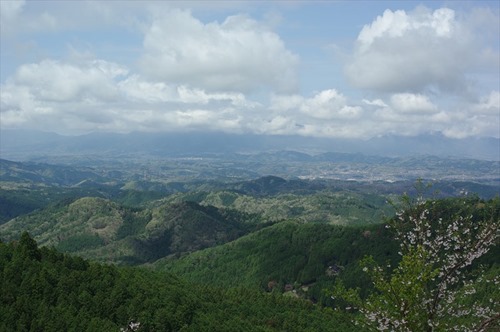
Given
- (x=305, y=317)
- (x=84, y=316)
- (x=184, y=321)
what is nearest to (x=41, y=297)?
(x=84, y=316)

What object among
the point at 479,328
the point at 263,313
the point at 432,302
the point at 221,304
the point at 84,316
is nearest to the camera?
the point at 479,328

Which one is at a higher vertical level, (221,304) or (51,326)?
(51,326)

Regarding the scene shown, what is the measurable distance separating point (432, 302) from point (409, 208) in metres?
8.47

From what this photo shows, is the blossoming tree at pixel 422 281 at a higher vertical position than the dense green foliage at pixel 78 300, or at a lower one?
higher

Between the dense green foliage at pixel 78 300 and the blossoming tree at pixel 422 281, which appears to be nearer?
the blossoming tree at pixel 422 281

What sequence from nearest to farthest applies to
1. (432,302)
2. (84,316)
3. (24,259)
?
(432,302) < (84,316) < (24,259)

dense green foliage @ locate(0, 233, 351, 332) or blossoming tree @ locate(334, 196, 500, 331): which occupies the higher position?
blossoming tree @ locate(334, 196, 500, 331)

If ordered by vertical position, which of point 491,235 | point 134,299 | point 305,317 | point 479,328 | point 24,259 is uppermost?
point 491,235

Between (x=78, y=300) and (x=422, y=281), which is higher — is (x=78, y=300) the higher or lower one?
the lower one

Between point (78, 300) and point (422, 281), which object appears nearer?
point (422, 281)

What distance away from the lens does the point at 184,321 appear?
118 metres

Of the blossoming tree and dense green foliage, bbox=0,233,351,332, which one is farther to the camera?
dense green foliage, bbox=0,233,351,332

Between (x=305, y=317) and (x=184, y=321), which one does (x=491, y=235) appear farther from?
(x=305, y=317)

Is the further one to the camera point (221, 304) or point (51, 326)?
point (221, 304)
